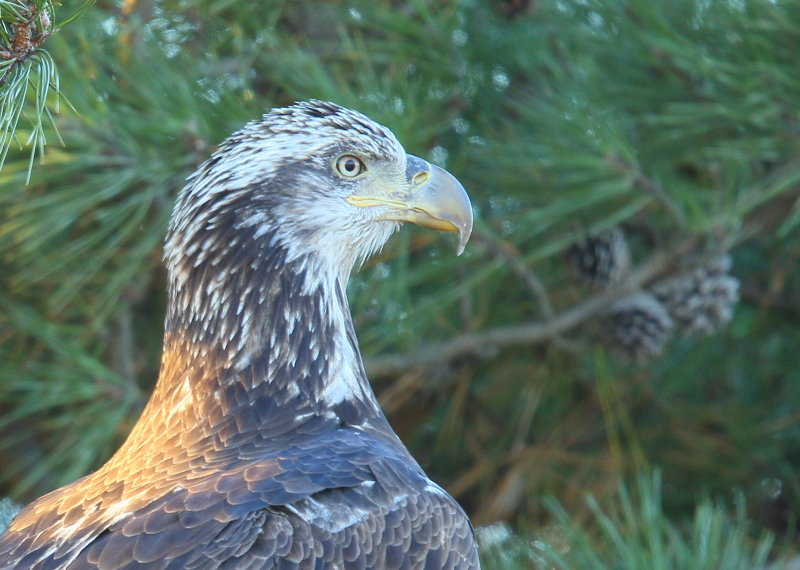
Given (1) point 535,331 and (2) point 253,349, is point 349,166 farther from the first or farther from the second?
(1) point 535,331

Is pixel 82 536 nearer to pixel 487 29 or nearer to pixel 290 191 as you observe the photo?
pixel 290 191

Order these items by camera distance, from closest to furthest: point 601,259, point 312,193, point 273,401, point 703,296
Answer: point 273,401 → point 312,193 → point 601,259 → point 703,296

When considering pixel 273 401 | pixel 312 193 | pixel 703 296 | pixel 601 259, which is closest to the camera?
pixel 273 401

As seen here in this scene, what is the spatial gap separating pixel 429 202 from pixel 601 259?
1.07 meters

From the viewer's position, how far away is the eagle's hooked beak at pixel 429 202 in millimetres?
3057

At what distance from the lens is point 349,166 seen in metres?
3.08

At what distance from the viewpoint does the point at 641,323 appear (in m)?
4.11

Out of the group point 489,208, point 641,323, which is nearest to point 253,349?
point 489,208

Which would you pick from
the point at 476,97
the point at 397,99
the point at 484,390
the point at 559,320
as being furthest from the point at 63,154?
the point at 484,390

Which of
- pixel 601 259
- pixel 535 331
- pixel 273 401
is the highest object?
pixel 273 401

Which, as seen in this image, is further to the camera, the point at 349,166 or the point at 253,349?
the point at 349,166

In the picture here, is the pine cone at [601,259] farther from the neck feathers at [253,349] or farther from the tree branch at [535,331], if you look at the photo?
the neck feathers at [253,349]

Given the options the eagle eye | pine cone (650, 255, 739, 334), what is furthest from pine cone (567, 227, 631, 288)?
the eagle eye

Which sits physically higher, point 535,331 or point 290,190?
point 290,190
